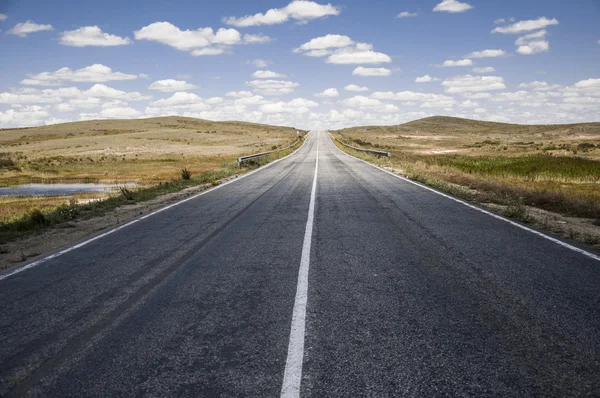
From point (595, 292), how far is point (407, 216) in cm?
520

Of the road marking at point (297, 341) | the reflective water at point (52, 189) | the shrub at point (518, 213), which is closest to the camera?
the road marking at point (297, 341)

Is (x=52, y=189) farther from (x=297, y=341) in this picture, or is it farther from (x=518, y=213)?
(x=297, y=341)

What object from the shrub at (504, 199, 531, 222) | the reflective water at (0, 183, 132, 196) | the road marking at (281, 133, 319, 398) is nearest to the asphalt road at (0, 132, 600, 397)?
the road marking at (281, 133, 319, 398)

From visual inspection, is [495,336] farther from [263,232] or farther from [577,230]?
[577,230]

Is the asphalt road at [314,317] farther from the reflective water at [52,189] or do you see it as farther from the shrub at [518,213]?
the reflective water at [52,189]

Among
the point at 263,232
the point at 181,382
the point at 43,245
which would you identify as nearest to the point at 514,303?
the point at 181,382

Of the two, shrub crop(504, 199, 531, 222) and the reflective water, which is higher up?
shrub crop(504, 199, 531, 222)

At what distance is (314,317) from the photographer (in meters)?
4.32

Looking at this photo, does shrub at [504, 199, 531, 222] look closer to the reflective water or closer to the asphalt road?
the asphalt road

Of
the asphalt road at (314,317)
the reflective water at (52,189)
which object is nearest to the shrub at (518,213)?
the asphalt road at (314,317)

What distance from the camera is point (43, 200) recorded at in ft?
67.9

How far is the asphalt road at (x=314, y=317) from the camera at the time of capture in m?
3.22

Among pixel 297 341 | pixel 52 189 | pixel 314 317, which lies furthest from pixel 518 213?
pixel 52 189

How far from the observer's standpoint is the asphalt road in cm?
322
